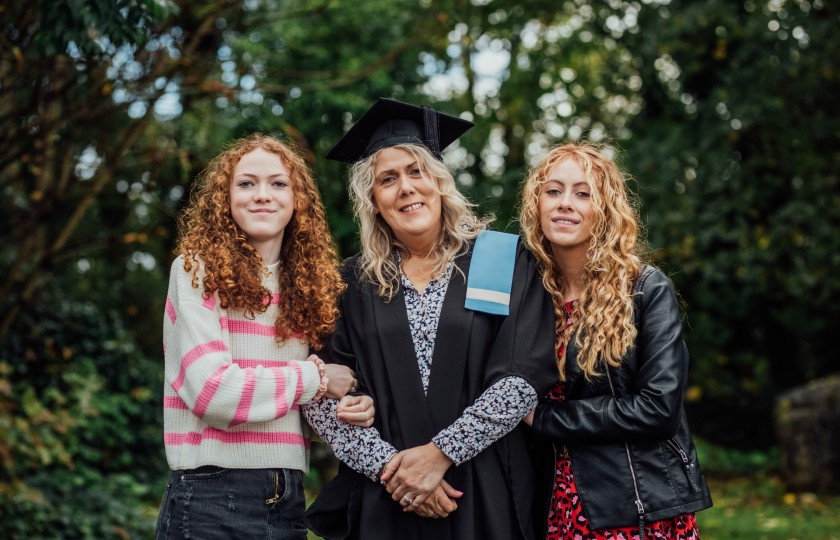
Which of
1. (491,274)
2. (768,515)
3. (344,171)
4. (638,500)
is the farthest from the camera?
(344,171)

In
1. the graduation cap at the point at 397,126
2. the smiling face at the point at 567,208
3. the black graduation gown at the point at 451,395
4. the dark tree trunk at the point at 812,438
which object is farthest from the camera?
the dark tree trunk at the point at 812,438

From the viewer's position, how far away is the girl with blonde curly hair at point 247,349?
2850 mm

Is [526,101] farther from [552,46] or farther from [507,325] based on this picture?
[507,325]

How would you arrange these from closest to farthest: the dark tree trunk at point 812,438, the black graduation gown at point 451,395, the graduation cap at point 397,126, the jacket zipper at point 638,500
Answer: the jacket zipper at point 638,500 → the black graduation gown at point 451,395 → the graduation cap at point 397,126 → the dark tree trunk at point 812,438

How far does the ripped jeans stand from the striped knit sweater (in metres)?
0.04

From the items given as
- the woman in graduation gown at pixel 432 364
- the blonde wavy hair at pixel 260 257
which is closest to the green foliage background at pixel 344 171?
the blonde wavy hair at pixel 260 257

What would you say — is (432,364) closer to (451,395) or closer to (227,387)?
(451,395)

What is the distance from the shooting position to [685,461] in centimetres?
301

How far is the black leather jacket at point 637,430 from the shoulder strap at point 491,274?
30 cm

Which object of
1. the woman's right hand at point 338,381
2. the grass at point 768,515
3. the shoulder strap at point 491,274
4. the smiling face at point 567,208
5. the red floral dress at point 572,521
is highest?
the smiling face at point 567,208

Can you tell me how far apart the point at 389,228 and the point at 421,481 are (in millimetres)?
1007

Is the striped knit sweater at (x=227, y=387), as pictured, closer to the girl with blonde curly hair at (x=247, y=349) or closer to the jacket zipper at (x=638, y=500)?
the girl with blonde curly hair at (x=247, y=349)

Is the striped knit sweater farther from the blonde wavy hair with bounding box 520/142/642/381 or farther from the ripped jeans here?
the blonde wavy hair with bounding box 520/142/642/381

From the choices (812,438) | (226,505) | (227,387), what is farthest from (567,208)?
(812,438)
